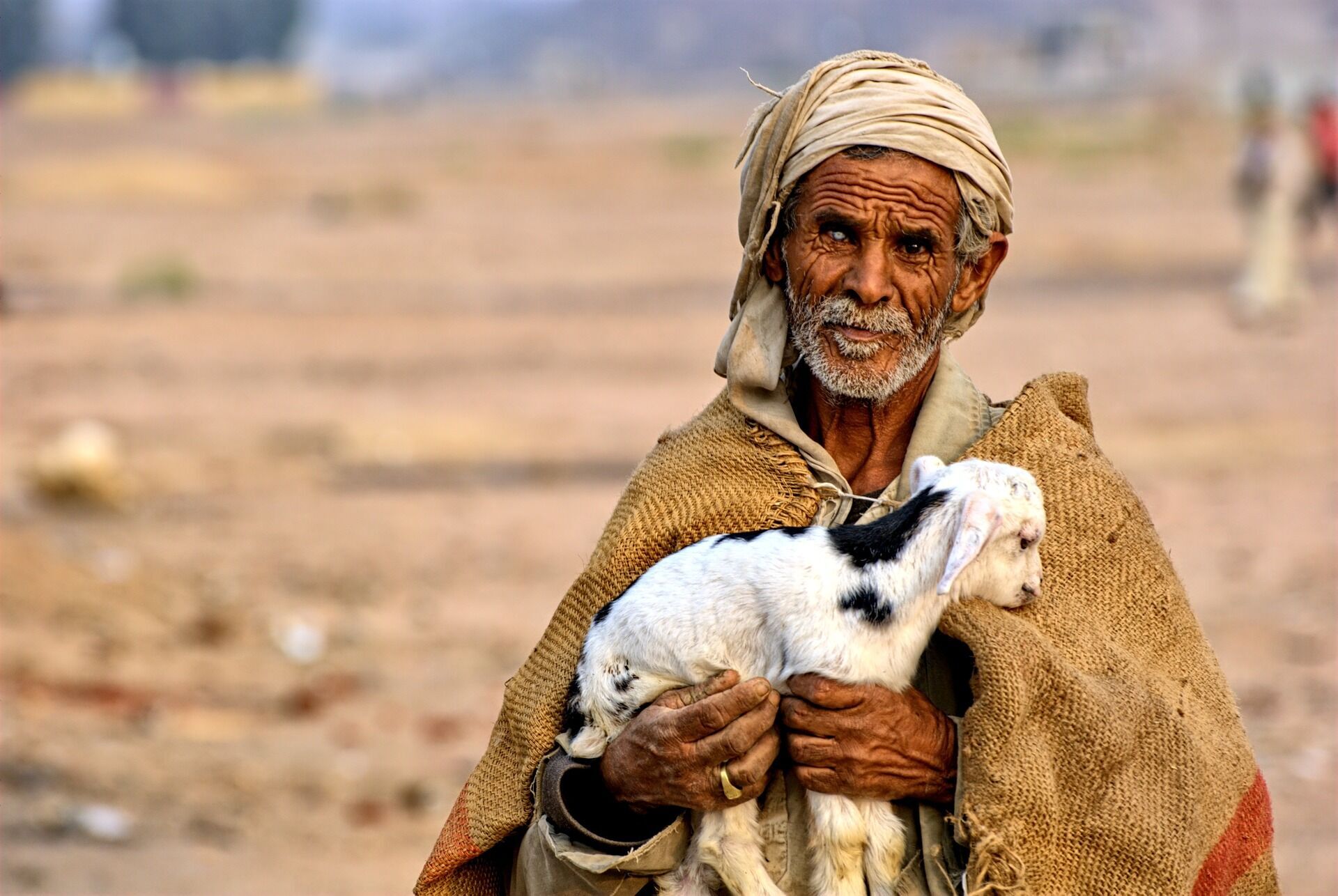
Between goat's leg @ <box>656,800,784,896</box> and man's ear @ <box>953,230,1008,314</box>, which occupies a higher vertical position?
man's ear @ <box>953,230,1008,314</box>

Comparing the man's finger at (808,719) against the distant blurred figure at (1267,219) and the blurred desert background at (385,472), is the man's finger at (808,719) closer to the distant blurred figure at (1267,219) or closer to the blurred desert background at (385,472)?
the blurred desert background at (385,472)

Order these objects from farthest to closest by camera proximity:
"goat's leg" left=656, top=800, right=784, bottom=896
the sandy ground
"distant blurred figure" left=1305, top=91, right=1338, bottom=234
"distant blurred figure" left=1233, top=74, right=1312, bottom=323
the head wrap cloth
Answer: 1. "distant blurred figure" left=1305, top=91, right=1338, bottom=234
2. "distant blurred figure" left=1233, top=74, right=1312, bottom=323
3. the sandy ground
4. the head wrap cloth
5. "goat's leg" left=656, top=800, right=784, bottom=896

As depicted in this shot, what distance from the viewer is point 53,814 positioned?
770cm

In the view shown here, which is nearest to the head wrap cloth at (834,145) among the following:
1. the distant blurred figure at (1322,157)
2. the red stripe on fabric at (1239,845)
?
the red stripe on fabric at (1239,845)

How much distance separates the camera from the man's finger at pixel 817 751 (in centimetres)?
290

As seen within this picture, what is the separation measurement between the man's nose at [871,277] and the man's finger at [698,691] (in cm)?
71

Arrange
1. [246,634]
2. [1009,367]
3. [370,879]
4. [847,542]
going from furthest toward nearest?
[1009,367] → [246,634] → [370,879] → [847,542]

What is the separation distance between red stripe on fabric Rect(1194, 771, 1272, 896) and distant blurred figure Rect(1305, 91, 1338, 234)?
60.9ft

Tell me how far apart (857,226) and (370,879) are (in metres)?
4.72

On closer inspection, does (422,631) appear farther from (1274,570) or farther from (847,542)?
(847,542)

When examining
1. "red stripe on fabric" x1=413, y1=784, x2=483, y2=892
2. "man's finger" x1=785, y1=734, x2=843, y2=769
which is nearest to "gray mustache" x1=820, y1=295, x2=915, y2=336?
"man's finger" x1=785, y1=734, x2=843, y2=769

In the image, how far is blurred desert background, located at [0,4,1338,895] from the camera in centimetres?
800

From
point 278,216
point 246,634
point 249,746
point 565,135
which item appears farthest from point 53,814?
point 565,135

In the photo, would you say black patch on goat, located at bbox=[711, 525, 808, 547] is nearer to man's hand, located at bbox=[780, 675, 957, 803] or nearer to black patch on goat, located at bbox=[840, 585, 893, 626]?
black patch on goat, located at bbox=[840, 585, 893, 626]
